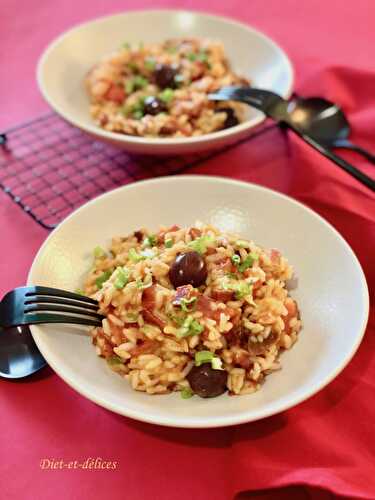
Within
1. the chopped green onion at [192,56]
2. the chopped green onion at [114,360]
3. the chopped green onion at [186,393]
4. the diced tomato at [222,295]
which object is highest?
the chopped green onion at [192,56]

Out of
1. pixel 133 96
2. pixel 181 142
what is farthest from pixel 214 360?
pixel 133 96

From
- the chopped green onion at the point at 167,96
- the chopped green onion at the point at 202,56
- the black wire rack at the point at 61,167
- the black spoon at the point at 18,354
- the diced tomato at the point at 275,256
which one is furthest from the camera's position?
the chopped green onion at the point at 202,56

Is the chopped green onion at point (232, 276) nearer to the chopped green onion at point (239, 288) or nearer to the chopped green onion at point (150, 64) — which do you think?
the chopped green onion at point (239, 288)

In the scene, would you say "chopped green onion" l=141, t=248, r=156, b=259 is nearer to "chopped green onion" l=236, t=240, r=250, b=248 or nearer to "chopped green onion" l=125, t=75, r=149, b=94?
"chopped green onion" l=236, t=240, r=250, b=248

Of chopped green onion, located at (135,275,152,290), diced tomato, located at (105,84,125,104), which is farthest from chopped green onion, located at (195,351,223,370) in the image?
diced tomato, located at (105,84,125,104)

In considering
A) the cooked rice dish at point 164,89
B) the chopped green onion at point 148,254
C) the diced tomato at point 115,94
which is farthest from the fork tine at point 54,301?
the diced tomato at point 115,94

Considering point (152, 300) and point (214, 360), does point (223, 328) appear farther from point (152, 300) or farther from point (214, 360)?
point (152, 300)
